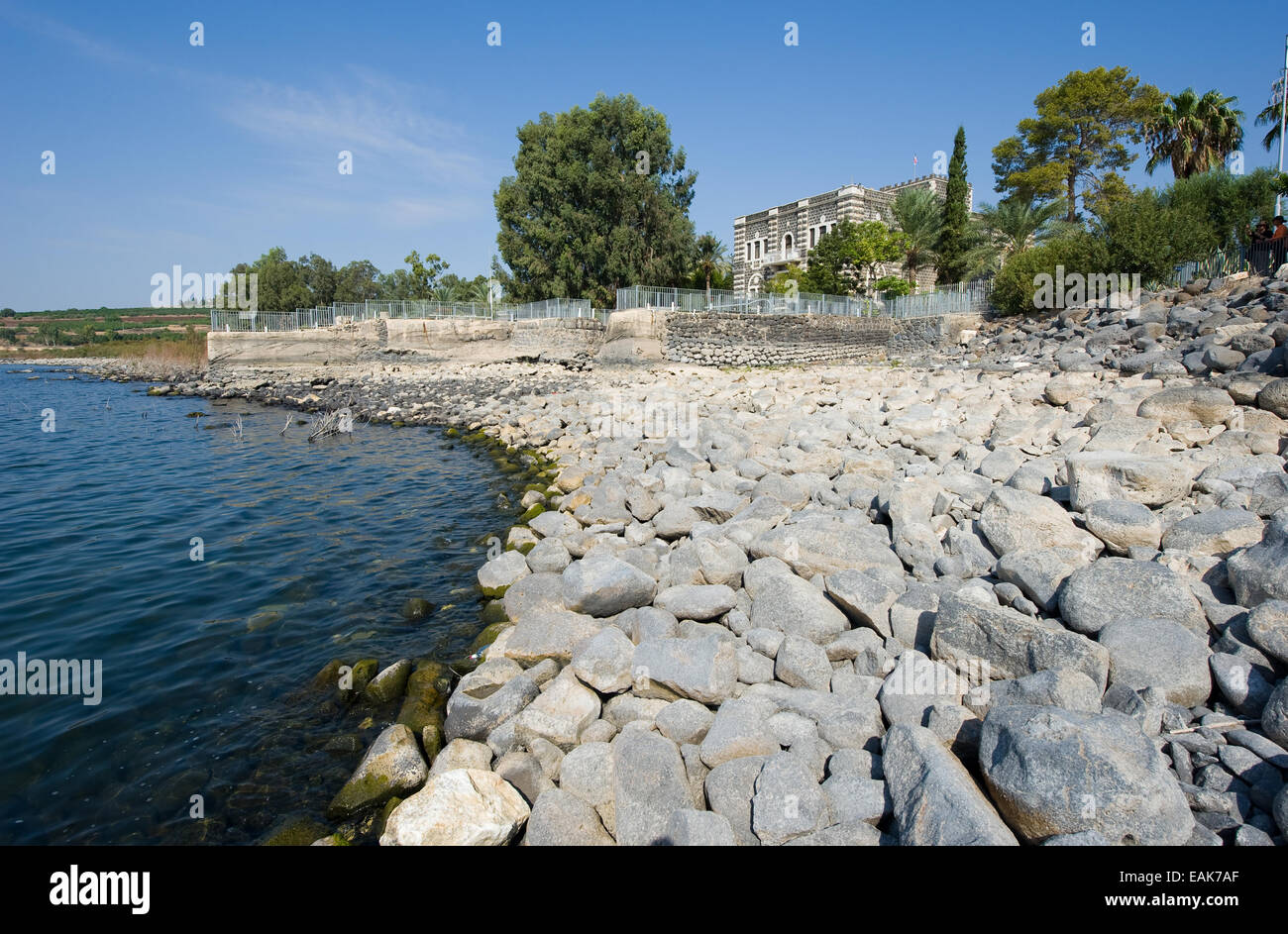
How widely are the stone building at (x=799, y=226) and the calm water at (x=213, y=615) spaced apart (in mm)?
42361

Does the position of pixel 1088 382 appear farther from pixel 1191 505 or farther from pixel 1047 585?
pixel 1047 585

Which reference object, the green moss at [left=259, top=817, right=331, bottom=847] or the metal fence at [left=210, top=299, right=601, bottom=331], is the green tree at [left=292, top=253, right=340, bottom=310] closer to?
the metal fence at [left=210, top=299, right=601, bottom=331]

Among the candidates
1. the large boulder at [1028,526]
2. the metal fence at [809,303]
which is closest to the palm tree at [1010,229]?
the metal fence at [809,303]

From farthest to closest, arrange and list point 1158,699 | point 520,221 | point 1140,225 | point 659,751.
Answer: point 520,221
point 1140,225
point 659,751
point 1158,699

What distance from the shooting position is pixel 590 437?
13.7m

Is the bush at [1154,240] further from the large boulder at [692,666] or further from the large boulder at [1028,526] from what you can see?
the large boulder at [692,666]

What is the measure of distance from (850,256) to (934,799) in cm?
4090

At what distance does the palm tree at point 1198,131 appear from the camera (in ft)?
104

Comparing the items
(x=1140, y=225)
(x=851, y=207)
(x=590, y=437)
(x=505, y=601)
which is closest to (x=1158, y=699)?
(x=505, y=601)

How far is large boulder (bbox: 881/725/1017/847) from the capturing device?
2576mm

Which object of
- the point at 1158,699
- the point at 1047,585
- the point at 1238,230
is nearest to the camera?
the point at 1158,699

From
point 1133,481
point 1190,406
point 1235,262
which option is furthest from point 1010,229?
point 1133,481
